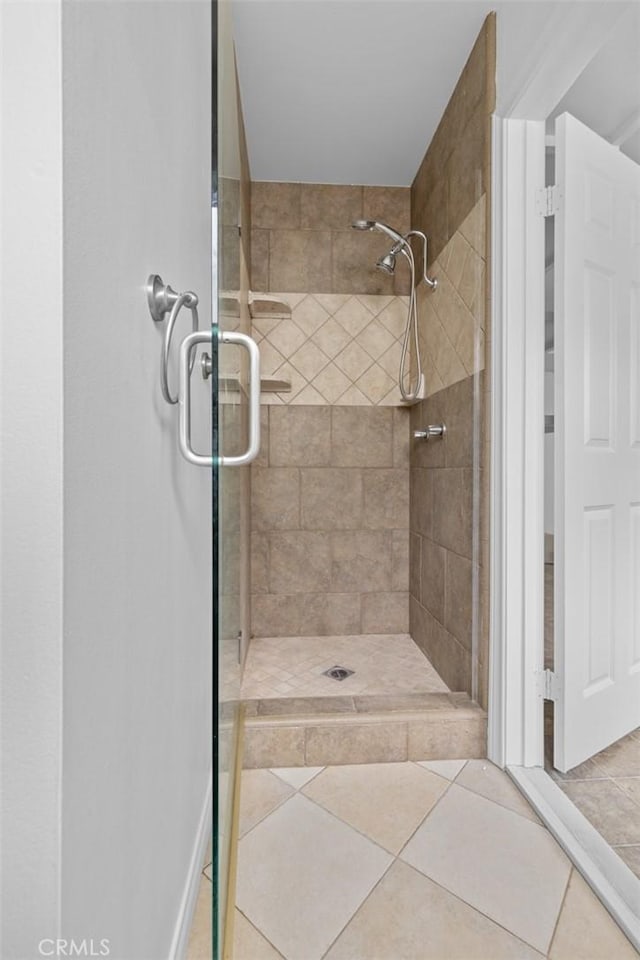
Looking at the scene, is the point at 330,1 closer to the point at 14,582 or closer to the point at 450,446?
the point at 450,446

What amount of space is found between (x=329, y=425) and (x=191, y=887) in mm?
1971

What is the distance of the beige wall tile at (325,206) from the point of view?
2.58 meters

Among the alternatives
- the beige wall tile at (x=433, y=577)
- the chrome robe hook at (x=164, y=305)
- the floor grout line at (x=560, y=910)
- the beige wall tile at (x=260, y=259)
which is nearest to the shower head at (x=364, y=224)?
the beige wall tile at (x=260, y=259)

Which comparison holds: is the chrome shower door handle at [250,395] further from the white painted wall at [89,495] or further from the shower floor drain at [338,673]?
the shower floor drain at [338,673]

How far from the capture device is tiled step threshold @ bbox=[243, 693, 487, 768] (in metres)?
1.51

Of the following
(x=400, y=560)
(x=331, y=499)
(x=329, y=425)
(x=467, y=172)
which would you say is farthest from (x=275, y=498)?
(x=467, y=172)

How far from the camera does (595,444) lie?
4.92ft

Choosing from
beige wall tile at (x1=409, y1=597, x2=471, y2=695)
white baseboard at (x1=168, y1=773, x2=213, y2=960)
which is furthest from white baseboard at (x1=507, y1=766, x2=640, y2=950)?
white baseboard at (x1=168, y1=773, x2=213, y2=960)

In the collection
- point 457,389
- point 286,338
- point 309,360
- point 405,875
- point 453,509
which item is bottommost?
point 405,875

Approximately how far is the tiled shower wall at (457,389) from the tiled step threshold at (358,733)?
13 cm

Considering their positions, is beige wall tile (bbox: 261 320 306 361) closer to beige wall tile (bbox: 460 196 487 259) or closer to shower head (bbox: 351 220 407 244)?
shower head (bbox: 351 220 407 244)

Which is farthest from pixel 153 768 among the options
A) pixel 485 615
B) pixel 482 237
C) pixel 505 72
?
pixel 505 72

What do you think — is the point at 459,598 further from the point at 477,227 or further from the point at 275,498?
the point at 477,227

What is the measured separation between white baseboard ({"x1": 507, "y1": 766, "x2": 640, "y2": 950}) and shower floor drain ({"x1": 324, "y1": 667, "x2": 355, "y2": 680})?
0.74m
